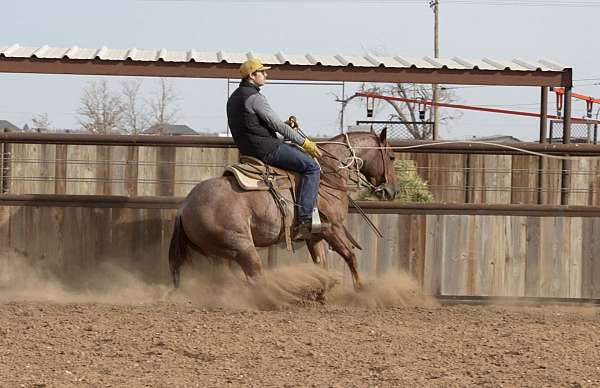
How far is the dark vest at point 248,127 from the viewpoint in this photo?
9.62 metres

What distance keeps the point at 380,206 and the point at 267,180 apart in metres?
1.88

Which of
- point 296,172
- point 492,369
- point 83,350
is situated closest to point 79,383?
point 83,350

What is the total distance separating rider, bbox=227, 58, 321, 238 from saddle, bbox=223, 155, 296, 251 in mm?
73

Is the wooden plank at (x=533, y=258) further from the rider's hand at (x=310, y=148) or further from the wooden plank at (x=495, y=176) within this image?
the rider's hand at (x=310, y=148)

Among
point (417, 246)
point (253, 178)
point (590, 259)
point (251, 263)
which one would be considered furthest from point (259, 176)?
point (590, 259)

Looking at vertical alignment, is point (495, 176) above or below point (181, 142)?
below

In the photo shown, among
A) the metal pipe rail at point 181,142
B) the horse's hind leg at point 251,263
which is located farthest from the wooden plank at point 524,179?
the horse's hind leg at point 251,263

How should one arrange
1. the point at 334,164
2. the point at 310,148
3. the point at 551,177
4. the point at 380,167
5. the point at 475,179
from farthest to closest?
the point at 551,177 < the point at 475,179 < the point at 380,167 < the point at 334,164 < the point at 310,148

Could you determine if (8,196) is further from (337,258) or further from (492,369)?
(492,369)

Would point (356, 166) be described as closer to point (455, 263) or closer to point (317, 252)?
point (317, 252)

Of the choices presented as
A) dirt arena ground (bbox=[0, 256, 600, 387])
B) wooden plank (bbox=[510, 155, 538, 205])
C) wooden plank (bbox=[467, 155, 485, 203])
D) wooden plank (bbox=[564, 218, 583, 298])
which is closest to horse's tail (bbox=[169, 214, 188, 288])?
dirt arena ground (bbox=[0, 256, 600, 387])

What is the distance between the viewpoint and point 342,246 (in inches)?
392

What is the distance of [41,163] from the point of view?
36.7 ft

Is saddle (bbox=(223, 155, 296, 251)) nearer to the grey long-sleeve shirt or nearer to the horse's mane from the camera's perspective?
the grey long-sleeve shirt
